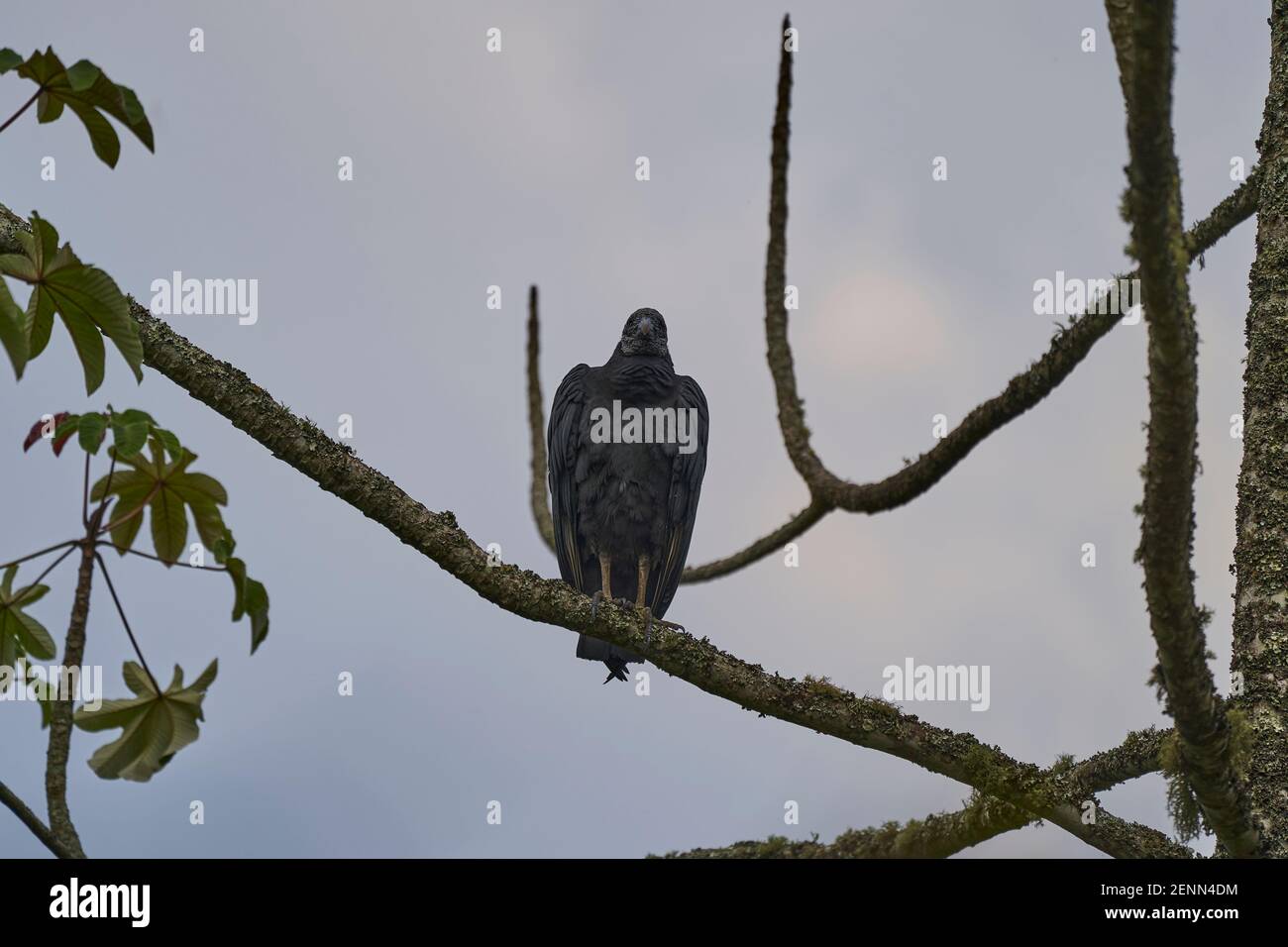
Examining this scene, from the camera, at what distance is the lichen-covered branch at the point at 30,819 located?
2041mm

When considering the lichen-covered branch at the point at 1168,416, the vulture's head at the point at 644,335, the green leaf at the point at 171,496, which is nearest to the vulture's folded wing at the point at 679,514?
the vulture's head at the point at 644,335

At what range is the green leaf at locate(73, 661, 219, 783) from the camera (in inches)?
91.7

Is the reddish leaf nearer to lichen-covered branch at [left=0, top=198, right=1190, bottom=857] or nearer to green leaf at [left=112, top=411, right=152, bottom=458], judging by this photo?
green leaf at [left=112, top=411, right=152, bottom=458]

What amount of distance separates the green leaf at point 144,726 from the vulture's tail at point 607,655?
3.67 meters

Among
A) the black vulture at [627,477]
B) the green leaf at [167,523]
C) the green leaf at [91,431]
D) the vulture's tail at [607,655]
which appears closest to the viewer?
the green leaf at [91,431]

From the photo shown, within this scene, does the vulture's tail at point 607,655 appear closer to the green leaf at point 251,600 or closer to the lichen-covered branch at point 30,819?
the green leaf at point 251,600

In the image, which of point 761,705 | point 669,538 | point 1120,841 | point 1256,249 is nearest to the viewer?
point 1120,841

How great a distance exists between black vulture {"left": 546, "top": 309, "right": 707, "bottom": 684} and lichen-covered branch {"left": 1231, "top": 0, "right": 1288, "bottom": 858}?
3.04 metres

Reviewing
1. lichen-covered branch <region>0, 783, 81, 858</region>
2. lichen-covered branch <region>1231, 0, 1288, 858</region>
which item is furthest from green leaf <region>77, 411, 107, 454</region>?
lichen-covered branch <region>1231, 0, 1288, 858</region>

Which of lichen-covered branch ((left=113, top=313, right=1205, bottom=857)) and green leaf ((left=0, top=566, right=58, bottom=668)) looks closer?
green leaf ((left=0, top=566, right=58, bottom=668))
